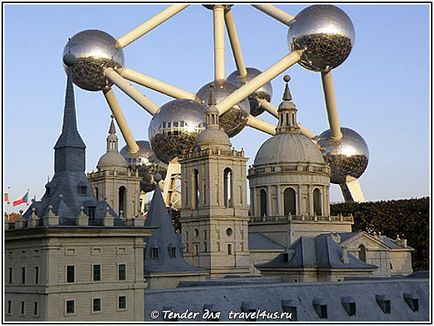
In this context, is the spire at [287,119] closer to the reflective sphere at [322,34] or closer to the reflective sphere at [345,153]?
the reflective sphere at [322,34]

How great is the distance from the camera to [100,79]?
75062 millimetres

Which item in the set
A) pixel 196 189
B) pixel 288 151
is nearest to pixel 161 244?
pixel 196 189

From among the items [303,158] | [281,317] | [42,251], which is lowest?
[281,317]

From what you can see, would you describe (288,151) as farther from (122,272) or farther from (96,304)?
(96,304)

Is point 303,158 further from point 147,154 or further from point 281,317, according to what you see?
point 281,317

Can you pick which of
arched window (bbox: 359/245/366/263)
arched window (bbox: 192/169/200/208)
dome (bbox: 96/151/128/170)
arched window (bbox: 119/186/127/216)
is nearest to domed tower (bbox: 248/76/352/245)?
arched window (bbox: 359/245/366/263)

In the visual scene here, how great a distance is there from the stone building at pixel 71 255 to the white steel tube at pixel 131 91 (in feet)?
136

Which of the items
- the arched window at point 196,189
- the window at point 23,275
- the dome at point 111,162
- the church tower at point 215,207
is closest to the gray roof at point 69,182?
the window at point 23,275

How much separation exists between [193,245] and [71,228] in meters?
32.1

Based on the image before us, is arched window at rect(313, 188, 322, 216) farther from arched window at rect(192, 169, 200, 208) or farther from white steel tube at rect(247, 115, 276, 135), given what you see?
arched window at rect(192, 169, 200, 208)

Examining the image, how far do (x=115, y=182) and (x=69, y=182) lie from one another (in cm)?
3723

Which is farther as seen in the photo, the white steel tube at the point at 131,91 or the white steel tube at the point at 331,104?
the white steel tube at the point at 331,104

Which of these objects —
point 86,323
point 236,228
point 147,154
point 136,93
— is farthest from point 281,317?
point 147,154

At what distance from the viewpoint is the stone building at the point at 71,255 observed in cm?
3005
